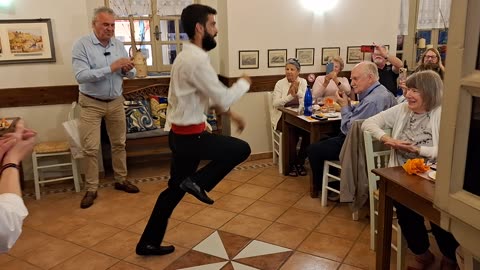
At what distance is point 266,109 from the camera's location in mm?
4605

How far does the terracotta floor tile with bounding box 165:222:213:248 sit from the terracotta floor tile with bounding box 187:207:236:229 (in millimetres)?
69

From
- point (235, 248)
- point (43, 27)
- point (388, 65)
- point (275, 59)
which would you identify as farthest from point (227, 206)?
point (388, 65)

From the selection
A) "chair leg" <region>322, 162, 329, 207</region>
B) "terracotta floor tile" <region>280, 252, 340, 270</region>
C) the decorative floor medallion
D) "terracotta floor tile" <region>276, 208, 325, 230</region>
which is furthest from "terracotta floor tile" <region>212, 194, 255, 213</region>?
"terracotta floor tile" <region>280, 252, 340, 270</region>

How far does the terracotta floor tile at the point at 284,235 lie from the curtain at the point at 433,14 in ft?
13.7

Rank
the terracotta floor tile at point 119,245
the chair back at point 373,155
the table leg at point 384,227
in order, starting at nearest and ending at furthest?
1. the table leg at point 384,227
2. the chair back at point 373,155
3. the terracotta floor tile at point 119,245

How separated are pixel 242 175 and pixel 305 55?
160 cm

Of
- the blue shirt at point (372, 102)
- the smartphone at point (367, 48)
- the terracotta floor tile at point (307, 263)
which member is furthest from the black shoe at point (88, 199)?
the smartphone at point (367, 48)

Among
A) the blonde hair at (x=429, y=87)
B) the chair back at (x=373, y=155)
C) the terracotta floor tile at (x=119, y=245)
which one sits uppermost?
the blonde hair at (x=429, y=87)

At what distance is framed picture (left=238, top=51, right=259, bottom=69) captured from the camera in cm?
438

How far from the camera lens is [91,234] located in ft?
9.59

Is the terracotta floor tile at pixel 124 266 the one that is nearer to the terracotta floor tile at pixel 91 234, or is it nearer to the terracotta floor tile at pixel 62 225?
the terracotta floor tile at pixel 91 234

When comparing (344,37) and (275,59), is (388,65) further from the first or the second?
(275,59)

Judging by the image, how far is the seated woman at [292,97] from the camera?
402 centimetres

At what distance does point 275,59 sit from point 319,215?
2.03 meters
